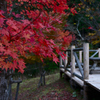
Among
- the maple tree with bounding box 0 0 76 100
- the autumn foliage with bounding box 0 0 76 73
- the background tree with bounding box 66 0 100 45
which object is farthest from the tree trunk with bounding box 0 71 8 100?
the background tree with bounding box 66 0 100 45

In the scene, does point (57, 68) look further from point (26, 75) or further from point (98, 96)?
point (98, 96)

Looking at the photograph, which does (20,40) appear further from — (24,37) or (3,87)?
(3,87)

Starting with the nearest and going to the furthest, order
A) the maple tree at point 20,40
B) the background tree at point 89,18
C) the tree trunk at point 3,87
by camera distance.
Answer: the maple tree at point 20,40
the tree trunk at point 3,87
the background tree at point 89,18

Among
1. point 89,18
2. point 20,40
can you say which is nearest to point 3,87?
point 20,40

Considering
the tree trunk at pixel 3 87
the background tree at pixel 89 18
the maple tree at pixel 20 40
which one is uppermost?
the background tree at pixel 89 18

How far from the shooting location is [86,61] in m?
3.71

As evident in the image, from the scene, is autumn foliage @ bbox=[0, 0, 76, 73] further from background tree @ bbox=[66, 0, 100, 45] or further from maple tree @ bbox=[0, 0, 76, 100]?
background tree @ bbox=[66, 0, 100, 45]

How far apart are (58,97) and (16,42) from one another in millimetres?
→ 3069

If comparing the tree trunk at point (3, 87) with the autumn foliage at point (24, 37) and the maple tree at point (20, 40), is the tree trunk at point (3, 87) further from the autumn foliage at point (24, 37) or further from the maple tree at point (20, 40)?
the autumn foliage at point (24, 37)

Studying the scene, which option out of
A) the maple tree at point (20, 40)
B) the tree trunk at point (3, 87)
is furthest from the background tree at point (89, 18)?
the tree trunk at point (3, 87)

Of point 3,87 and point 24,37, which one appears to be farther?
point 3,87

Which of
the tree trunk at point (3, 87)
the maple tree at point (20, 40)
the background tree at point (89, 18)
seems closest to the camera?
the maple tree at point (20, 40)

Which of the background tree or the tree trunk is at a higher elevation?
the background tree

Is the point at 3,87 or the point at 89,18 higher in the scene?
the point at 89,18
